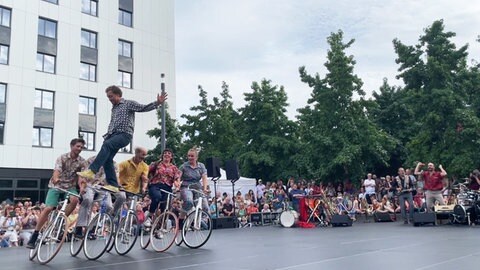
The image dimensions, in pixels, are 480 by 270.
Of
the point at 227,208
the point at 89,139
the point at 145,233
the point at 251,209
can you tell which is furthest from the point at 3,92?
the point at 145,233

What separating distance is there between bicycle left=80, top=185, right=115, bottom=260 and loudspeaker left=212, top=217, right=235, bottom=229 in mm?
7152

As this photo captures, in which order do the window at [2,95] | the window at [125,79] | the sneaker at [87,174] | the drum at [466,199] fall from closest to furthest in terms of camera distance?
the sneaker at [87,174]
the drum at [466,199]
the window at [2,95]
the window at [125,79]

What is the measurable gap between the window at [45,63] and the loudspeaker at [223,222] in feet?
62.0

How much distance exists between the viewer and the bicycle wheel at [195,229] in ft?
23.0

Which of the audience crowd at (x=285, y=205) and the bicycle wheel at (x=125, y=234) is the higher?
the audience crowd at (x=285, y=205)

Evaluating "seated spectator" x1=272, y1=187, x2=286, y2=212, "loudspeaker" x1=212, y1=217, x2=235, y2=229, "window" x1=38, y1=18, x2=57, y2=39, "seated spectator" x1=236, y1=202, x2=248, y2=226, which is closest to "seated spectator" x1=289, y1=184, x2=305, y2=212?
"seated spectator" x1=272, y1=187, x2=286, y2=212

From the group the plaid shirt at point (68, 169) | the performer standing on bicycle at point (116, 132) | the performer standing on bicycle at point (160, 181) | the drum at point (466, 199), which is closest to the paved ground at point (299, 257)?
the performer standing on bicycle at point (160, 181)

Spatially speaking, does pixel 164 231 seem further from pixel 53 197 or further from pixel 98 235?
pixel 53 197

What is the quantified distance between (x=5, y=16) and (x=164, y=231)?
79.0 feet

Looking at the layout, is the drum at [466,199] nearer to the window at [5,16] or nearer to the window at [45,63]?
the window at [45,63]

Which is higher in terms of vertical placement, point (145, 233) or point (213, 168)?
point (213, 168)

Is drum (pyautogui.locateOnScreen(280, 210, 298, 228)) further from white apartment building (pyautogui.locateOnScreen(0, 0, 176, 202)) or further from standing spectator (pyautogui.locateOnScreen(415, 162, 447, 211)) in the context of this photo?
white apartment building (pyautogui.locateOnScreen(0, 0, 176, 202))

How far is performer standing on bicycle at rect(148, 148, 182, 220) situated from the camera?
727cm

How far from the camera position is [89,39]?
30.3 metres
